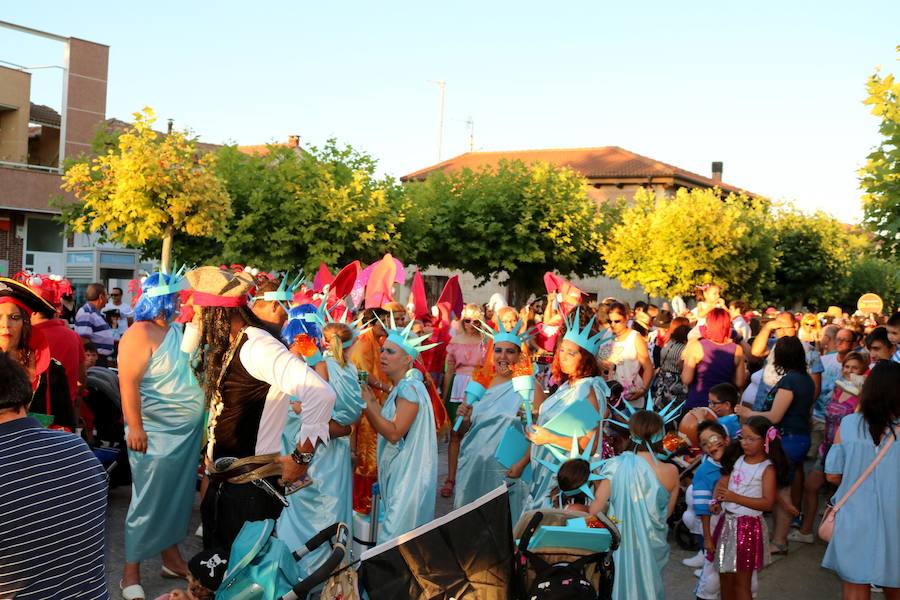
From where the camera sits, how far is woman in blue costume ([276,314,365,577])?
4.67 m

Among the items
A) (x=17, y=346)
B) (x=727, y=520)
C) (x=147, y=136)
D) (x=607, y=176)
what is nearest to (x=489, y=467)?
(x=727, y=520)

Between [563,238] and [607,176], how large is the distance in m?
18.9

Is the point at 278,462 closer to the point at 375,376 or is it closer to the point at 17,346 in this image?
the point at 17,346

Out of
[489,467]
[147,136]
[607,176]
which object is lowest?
[489,467]

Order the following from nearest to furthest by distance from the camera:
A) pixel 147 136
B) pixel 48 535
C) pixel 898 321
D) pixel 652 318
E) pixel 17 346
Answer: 1. pixel 48 535
2. pixel 17 346
3. pixel 898 321
4. pixel 147 136
5. pixel 652 318

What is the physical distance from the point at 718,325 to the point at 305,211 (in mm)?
13653

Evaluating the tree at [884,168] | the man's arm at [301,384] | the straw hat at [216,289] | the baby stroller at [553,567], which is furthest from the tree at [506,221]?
the baby stroller at [553,567]

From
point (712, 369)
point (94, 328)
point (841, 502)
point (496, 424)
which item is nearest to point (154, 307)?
point (496, 424)

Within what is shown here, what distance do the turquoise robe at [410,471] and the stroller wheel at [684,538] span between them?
3.13m

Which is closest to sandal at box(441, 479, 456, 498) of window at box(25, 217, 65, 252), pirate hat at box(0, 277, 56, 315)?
pirate hat at box(0, 277, 56, 315)

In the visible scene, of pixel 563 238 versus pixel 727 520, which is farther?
pixel 563 238

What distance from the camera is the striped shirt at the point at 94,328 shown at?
10588 mm

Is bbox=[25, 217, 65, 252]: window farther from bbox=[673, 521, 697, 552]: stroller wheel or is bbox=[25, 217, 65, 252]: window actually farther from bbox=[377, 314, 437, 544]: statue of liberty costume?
bbox=[377, 314, 437, 544]: statue of liberty costume

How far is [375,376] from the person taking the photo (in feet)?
23.7
